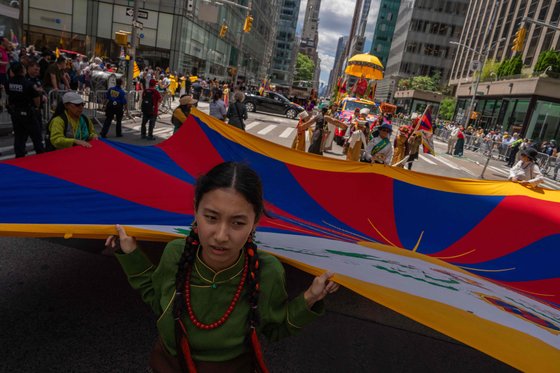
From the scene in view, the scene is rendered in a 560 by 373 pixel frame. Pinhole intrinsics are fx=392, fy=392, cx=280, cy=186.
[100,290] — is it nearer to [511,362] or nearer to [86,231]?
[86,231]

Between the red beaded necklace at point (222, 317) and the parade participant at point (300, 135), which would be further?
the parade participant at point (300, 135)

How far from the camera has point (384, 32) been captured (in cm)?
12519

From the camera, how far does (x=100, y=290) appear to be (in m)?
4.06

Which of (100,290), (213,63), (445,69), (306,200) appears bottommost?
(100,290)

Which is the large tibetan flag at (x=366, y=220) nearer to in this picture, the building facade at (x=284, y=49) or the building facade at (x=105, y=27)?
the building facade at (x=105, y=27)

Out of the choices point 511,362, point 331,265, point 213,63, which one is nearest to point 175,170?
point 331,265

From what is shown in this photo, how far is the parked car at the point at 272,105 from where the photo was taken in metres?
30.9

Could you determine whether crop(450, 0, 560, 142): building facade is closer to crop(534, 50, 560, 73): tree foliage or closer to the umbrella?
crop(534, 50, 560, 73): tree foliage

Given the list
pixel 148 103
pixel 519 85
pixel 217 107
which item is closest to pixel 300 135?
pixel 217 107

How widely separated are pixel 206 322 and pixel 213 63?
54.1 metres

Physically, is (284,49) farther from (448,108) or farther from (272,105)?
(272,105)

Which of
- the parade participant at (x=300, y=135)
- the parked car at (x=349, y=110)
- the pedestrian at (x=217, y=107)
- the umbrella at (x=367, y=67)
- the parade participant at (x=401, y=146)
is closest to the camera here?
the parade participant at (x=300, y=135)

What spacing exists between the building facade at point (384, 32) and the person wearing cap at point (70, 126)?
12806 centimetres

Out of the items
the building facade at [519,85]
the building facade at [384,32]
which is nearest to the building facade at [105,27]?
the building facade at [519,85]
